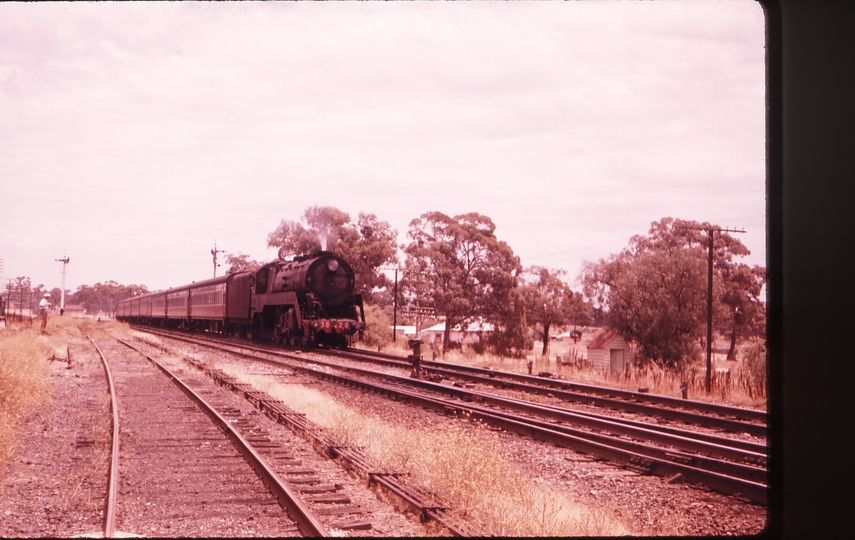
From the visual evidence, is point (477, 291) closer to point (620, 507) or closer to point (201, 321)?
point (201, 321)

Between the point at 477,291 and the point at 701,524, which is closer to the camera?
the point at 701,524

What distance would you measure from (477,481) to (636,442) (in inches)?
142

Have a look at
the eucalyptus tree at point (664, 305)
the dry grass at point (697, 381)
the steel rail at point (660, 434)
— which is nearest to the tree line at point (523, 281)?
the eucalyptus tree at point (664, 305)

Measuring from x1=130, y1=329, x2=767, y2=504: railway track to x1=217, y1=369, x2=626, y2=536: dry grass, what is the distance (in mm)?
1047

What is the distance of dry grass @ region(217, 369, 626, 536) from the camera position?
5.71m

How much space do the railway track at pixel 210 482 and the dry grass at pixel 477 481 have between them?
911 mm

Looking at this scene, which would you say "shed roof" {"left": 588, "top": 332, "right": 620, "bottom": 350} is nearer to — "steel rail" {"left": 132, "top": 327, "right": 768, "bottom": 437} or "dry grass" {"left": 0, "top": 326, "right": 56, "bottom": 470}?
"steel rail" {"left": 132, "top": 327, "right": 768, "bottom": 437}

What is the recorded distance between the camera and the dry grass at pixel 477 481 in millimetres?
5711

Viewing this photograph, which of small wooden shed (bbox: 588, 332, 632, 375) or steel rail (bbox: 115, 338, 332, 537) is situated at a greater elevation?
steel rail (bbox: 115, 338, 332, 537)

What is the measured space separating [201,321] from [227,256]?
42177 millimetres

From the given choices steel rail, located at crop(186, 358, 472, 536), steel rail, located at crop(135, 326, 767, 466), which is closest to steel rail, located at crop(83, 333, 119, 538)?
steel rail, located at crop(186, 358, 472, 536)

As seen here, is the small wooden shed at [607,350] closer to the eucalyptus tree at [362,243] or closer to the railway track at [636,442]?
the eucalyptus tree at [362,243]

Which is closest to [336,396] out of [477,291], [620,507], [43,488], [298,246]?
[43,488]

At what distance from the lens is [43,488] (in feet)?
23.5
